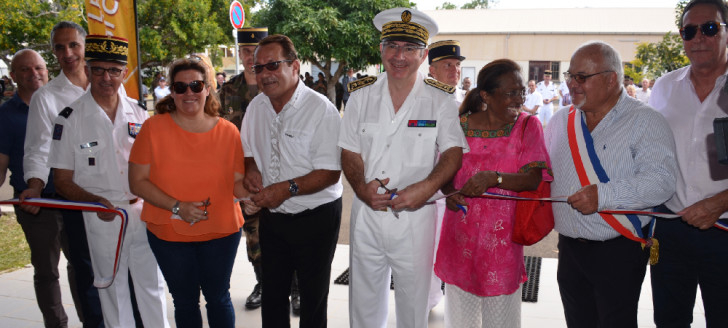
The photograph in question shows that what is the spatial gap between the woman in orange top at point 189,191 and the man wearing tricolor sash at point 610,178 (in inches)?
77.6

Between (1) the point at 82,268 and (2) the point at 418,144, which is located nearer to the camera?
(2) the point at 418,144

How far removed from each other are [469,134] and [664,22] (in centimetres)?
4383

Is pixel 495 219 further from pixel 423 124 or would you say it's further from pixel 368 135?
pixel 368 135

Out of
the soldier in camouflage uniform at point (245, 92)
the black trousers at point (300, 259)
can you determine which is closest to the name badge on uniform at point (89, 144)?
the black trousers at point (300, 259)

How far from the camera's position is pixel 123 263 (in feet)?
11.1

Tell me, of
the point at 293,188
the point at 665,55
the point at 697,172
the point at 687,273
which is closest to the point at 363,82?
the point at 293,188

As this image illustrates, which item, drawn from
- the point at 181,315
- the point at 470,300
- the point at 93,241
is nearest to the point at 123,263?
the point at 93,241

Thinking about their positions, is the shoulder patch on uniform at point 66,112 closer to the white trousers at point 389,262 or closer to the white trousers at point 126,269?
the white trousers at point 126,269

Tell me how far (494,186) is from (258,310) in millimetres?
2527

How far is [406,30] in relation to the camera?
9.50 feet

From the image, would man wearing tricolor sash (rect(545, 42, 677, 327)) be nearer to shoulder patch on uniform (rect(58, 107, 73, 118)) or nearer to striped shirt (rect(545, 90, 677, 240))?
striped shirt (rect(545, 90, 677, 240))

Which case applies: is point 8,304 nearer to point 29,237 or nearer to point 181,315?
point 29,237

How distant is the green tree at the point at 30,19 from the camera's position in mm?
14297

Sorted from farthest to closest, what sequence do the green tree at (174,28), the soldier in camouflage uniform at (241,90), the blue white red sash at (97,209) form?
the green tree at (174,28) → the soldier in camouflage uniform at (241,90) → the blue white red sash at (97,209)
